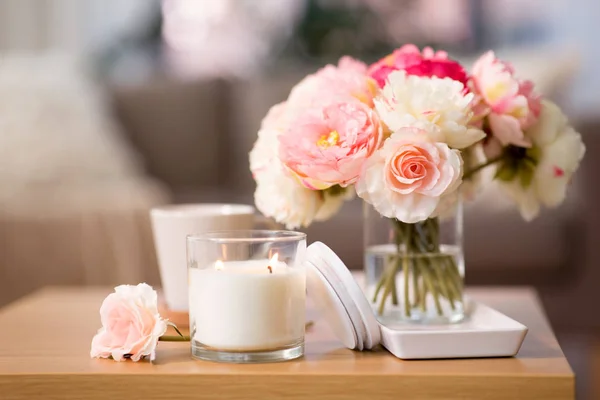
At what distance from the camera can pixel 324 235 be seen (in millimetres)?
2287

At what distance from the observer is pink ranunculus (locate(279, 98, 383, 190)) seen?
811mm

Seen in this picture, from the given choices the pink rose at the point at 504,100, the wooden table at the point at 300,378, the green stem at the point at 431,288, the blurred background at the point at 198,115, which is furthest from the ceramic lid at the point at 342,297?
the blurred background at the point at 198,115

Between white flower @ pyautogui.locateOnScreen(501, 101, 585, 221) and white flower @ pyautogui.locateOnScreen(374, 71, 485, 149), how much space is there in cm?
16

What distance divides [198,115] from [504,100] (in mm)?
2094

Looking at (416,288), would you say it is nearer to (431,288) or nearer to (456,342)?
(431,288)

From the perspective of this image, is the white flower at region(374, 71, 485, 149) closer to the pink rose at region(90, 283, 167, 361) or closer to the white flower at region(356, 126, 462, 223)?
the white flower at region(356, 126, 462, 223)

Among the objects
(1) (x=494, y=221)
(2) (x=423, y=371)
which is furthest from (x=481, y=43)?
(2) (x=423, y=371)

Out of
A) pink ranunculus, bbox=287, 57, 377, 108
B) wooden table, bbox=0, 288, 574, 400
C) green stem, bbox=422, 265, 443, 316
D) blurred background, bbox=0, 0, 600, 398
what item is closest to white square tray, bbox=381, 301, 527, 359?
wooden table, bbox=0, 288, 574, 400

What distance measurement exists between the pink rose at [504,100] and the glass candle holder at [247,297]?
0.26 metres

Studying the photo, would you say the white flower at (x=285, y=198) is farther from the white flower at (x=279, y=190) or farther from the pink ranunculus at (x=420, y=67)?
the pink ranunculus at (x=420, y=67)

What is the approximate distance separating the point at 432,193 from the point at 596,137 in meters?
1.79

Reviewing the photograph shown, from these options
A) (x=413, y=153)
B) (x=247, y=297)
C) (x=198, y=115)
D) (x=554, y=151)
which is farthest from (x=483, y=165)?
(x=198, y=115)

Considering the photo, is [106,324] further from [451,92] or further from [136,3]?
[136,3]

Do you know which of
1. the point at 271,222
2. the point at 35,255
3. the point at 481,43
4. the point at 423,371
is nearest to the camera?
the point at 423,371
